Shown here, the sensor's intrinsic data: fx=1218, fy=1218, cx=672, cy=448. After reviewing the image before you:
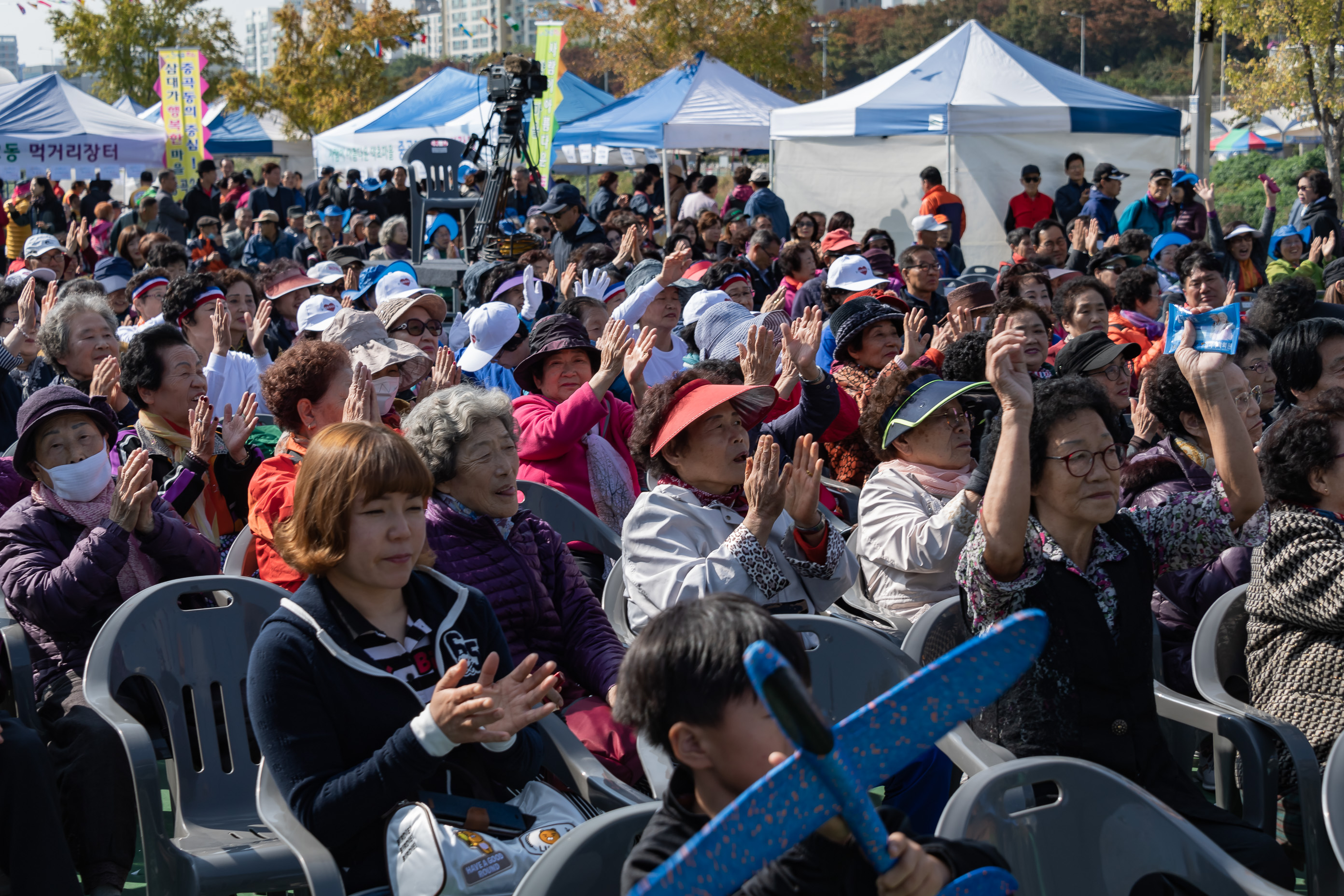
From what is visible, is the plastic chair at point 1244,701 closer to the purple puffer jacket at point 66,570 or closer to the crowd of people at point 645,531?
the crowd of people at point 645,531

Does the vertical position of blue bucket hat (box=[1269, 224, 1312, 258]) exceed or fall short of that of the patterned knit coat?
it exceeds it

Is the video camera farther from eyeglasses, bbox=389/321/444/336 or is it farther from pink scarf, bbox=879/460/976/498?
pink scarf, bbox=879/460/976/498

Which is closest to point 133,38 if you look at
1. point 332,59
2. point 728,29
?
point 332,59

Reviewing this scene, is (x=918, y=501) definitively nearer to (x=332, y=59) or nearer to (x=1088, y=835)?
(x=1088, y=835)

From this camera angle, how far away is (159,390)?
14.2 ft

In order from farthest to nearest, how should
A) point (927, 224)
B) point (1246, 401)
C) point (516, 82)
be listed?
point (516, 82), point (927, 224), point (1246, 401)

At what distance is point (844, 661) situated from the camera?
285 cm

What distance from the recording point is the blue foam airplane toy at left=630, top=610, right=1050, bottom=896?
108cm

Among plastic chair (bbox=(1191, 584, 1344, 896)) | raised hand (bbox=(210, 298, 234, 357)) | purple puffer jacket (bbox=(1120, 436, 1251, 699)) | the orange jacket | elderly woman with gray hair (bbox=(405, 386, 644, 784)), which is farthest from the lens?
the orange jacket

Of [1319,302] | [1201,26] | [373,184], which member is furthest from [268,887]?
[373,184]

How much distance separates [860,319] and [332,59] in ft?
130

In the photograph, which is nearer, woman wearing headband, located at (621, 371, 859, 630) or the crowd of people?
the crowd of people

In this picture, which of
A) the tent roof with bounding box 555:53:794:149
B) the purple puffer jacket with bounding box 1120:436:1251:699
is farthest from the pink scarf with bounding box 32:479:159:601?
the tent roof with bounding box 555:53:794:149

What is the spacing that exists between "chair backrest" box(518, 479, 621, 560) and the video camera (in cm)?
750
